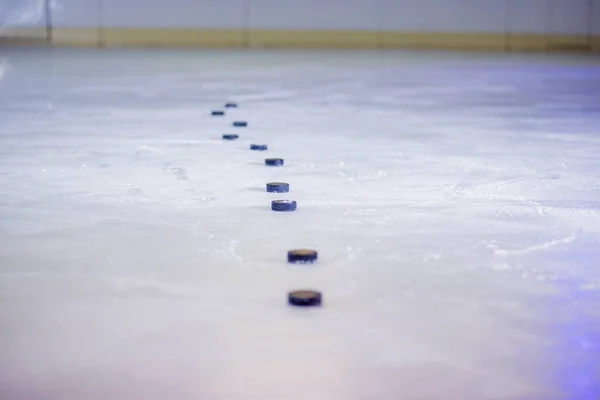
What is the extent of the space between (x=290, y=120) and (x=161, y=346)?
167 inches

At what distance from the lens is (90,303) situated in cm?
220

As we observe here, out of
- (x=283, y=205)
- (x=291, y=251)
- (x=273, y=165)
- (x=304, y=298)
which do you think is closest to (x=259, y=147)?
(x=273, y=165)

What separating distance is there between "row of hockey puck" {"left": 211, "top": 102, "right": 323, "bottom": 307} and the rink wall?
10343 millimetres

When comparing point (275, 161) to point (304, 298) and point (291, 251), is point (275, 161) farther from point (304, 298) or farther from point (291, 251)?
point (304, 298)

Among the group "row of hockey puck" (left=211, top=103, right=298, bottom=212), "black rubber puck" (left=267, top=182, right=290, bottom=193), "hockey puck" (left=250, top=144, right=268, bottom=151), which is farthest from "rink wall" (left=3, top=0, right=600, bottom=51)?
"black rubber puck" (left=267, top=182, right=290, bottom=193)

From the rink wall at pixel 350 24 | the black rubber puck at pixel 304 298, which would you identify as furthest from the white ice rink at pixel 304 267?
the rink wall at pixel 350 24

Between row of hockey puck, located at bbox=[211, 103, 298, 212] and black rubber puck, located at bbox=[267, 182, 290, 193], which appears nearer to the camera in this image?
row of hockey puck, located at bbox=[211, 103, 298, 212]

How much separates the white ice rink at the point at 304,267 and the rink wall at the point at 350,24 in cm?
963

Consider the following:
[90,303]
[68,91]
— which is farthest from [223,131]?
[90,303]

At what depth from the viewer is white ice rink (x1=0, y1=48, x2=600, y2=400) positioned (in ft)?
5.83

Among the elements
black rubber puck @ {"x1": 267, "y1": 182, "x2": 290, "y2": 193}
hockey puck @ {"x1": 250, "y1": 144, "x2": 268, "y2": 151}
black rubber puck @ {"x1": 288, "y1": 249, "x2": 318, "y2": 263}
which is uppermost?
black rubber puck @ {"x1": 288, "y1": 249, "x2": 318, "y2": 263}

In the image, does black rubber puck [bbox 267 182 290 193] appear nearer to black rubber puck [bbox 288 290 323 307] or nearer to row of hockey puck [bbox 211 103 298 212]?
row of hockey puck [bbox 211 103 298 212]

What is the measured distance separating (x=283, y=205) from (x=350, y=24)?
1320 cm

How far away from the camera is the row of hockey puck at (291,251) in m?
2.17
